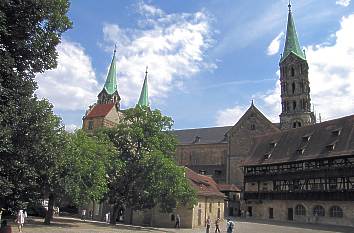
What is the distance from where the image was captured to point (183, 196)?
124 ft

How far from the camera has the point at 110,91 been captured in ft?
338

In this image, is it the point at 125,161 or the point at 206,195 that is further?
the point at 206,195

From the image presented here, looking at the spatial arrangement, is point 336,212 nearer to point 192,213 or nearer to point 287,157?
point 287,157

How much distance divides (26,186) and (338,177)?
37775 millimetres

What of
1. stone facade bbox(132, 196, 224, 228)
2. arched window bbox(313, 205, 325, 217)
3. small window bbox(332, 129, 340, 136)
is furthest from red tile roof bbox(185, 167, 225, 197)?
small window bbox(332, 129, 340, 136)

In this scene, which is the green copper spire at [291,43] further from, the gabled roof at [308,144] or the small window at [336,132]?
the small window at [336,132]

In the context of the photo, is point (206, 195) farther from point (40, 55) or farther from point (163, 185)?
point (40, 55)

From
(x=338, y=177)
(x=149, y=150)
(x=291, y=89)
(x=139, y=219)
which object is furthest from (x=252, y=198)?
(x=291, y=89)

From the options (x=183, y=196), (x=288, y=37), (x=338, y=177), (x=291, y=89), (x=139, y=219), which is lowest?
(x=139, y=219)

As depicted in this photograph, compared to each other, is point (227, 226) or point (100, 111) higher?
point (100, 111)

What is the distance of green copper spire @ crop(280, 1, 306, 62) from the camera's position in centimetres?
8894

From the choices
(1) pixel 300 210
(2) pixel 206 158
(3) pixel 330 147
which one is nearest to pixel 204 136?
(2) pixel 206 158

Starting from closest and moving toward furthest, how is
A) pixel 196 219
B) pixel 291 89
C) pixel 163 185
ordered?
pixel 163 185
pixel 196 219
pixel 291 89

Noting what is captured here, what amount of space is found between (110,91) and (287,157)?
61666mm
